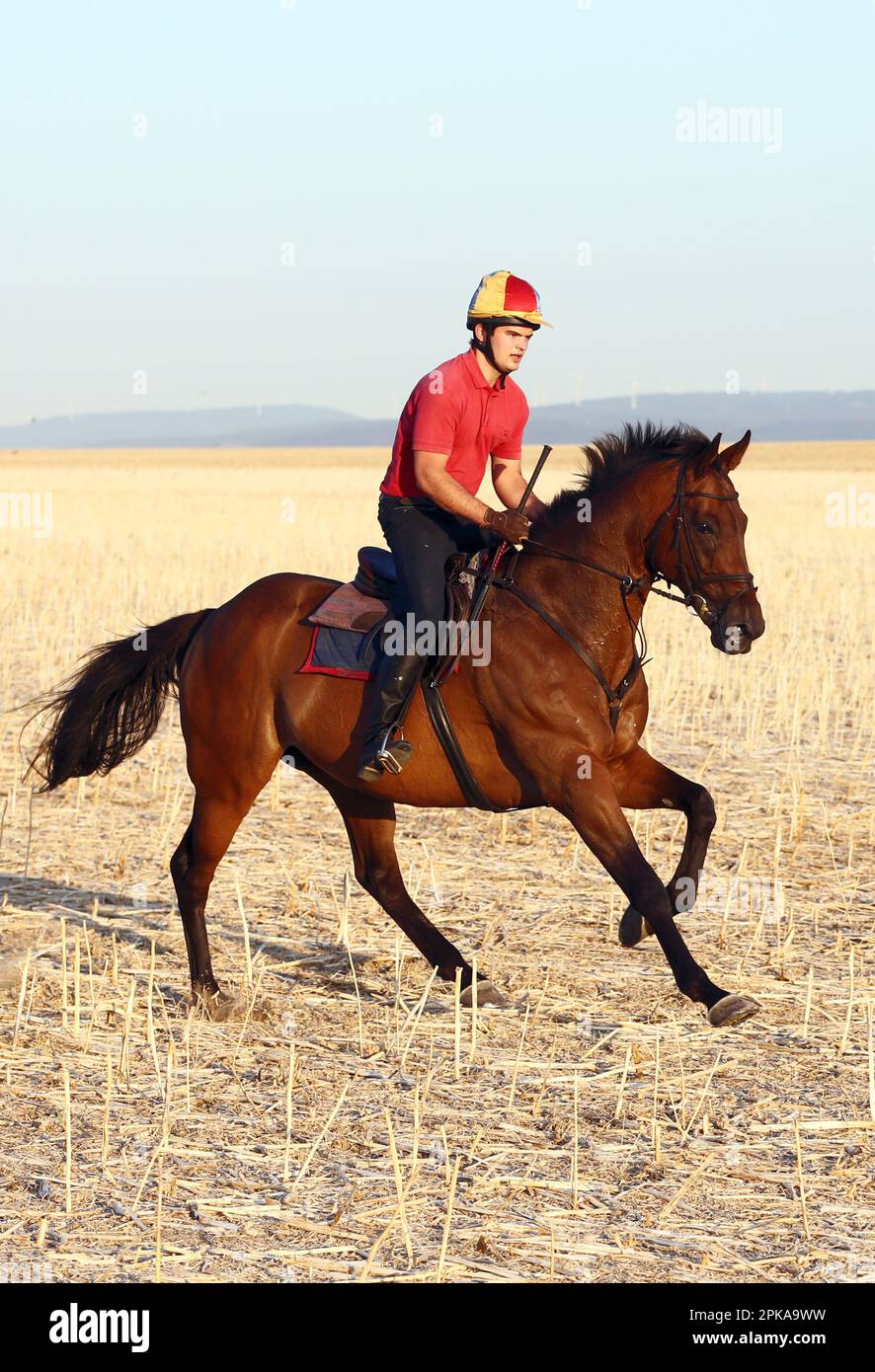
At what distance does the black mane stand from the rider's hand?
0.27 metres

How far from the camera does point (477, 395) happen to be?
684 centimetres

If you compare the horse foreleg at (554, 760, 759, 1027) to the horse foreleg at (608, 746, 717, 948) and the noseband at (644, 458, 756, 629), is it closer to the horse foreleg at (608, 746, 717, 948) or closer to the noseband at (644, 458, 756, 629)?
the horse foreleg at (608, 746, 717, 948)

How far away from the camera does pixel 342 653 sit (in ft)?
23.1

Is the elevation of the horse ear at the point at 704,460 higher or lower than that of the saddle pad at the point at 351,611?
higher

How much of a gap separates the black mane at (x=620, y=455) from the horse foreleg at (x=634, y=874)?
3.92ft

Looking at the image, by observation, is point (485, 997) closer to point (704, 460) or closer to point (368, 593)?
point (368, 593)

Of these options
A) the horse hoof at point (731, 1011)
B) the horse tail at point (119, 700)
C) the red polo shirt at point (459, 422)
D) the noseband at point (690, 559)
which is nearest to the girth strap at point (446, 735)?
the red polo shirt at point (459, 422)

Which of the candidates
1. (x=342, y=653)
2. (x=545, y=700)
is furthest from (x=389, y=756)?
(x=545, y=700)

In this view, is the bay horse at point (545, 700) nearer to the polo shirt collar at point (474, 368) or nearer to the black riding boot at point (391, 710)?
the black riding boot at point (391, 710)

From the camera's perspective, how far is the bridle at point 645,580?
6.36m

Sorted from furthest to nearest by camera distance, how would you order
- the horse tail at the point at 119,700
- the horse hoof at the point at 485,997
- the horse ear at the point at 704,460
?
the horse tail at the point at 119,700 → the horse hoof at the point at 485,997 → the horse ear at the point at 704,460

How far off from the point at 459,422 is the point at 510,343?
40 centimetres

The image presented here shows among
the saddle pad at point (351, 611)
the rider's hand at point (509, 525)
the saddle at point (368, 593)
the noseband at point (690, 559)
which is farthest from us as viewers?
the saddle pad at point (351, 611)

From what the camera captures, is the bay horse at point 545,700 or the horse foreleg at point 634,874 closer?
the horse foreleg at point 634,874
